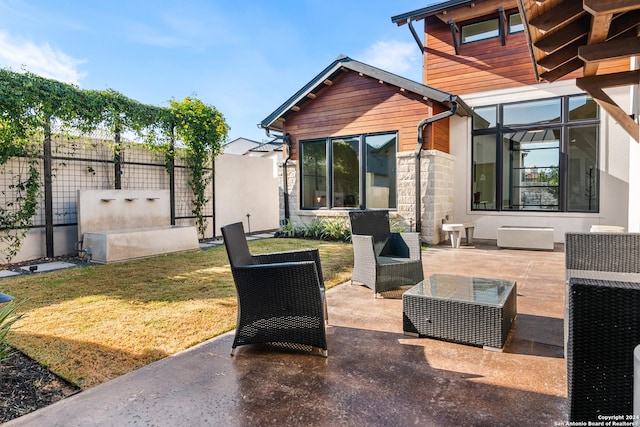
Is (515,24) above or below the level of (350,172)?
above

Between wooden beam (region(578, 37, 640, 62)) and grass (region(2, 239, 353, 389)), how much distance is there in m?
3.66

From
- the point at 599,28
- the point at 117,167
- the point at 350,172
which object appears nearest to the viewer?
the point at 599,28

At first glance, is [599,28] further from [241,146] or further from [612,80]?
→ [241,146]

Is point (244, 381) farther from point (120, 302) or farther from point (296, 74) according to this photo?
point (296, 74)

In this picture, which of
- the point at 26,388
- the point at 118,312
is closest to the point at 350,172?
the point at 118,312

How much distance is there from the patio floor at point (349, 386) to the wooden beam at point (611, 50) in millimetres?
2666

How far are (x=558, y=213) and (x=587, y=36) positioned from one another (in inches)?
222

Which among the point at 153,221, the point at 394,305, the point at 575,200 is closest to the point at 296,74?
the point at 153,221

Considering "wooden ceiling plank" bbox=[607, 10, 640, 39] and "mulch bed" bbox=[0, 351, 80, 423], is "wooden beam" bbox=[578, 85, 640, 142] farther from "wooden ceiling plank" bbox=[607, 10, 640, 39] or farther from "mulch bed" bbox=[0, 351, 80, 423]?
"mulch bed" bbox=[0, 351, 80, 423]

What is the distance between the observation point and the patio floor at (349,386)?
6.40 feet

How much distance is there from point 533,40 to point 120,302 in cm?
535

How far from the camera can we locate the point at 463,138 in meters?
9.61

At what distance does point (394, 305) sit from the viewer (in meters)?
3.92

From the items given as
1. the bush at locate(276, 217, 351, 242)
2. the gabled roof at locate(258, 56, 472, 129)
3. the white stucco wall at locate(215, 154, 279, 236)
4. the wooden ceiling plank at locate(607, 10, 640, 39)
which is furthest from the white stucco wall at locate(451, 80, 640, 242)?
the white stucco wall at locate(215, 154, 279, 236)
